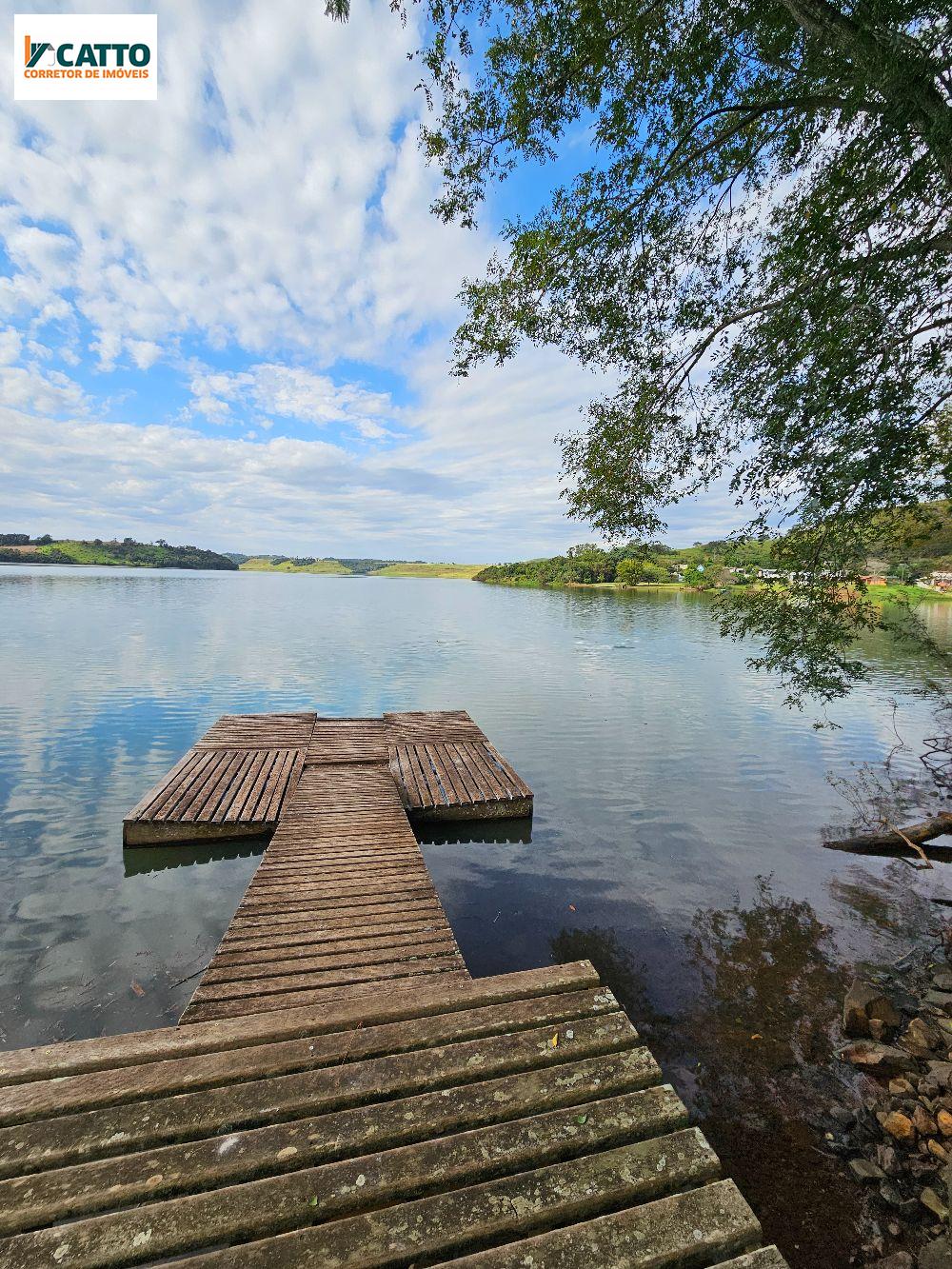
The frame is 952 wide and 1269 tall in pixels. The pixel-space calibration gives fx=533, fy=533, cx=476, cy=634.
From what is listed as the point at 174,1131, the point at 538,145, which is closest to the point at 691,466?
the point at 538,145

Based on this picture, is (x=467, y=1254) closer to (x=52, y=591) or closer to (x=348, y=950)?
(x=348, y=950)

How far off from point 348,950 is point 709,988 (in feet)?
14.1

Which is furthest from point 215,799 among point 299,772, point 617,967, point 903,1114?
point 903,1114

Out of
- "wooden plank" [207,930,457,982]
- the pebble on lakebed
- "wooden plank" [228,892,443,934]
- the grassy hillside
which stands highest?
the grassy hillside

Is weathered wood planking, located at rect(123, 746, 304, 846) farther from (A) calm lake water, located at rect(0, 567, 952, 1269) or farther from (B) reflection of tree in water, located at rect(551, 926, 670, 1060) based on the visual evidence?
(B) reflection of tree in water, located at rect(551, 926, 670, 1060)

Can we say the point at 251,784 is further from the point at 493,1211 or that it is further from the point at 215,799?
the point at 493,1211

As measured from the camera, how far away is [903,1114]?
14.8ft

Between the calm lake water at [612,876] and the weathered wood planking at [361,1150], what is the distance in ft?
9.29

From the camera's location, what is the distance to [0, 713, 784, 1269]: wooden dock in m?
1.91

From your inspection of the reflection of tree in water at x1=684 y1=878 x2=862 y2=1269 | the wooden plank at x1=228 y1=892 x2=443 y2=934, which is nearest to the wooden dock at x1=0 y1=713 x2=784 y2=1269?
the reflection of tree in water at x1=684 y1=878 x2=862 y2=1269

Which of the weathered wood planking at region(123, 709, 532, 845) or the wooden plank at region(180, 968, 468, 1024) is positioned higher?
the wooden plank at region(180, 968, 468, 1024)

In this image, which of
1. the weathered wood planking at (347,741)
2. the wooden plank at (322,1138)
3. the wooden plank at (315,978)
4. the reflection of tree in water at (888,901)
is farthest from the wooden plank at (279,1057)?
the weathered wood planking at (347,741)

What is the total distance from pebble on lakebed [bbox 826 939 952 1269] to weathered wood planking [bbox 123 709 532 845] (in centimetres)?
585

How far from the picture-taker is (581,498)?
28.4 ft
